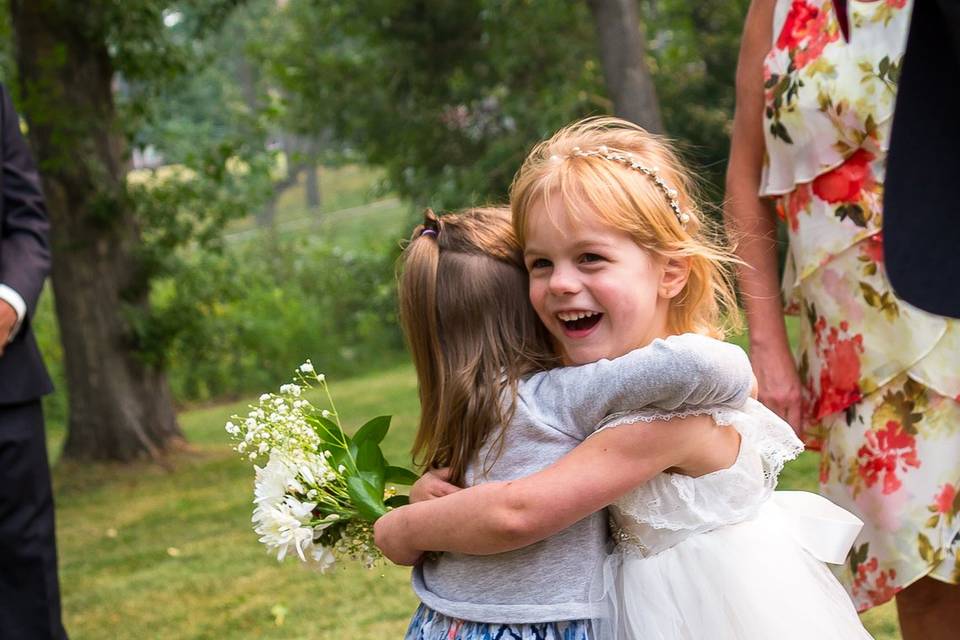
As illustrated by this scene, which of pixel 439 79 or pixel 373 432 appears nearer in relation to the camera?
pixel 373 432

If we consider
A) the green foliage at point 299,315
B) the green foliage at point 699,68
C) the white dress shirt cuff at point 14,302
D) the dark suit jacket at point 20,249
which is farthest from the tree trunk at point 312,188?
the white dress shirt cuff at point 14,302

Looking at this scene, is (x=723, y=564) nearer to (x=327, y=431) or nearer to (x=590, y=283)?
(x=590, y=283)

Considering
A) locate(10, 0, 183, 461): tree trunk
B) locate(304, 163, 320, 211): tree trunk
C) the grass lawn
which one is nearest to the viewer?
the grass lawn

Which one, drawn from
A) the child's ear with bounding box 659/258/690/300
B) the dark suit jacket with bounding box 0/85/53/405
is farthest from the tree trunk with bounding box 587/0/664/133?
the child's ear with bounding box 659/258/690/300

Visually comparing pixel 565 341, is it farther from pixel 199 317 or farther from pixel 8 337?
pixel 199 317

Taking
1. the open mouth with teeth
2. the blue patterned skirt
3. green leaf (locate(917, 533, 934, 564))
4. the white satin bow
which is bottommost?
green leaf (locate(917, 533, 934, 564))

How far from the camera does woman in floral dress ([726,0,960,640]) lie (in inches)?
91.7

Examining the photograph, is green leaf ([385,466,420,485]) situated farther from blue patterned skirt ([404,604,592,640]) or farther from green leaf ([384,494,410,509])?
blue patterned skirt ([404,604,592,640])

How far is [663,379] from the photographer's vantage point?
75.0 inches

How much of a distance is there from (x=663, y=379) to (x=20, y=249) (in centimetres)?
234

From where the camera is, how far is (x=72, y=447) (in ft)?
28.6

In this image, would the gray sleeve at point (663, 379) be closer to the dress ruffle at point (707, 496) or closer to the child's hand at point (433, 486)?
the dress ruffle at point (707, 496)

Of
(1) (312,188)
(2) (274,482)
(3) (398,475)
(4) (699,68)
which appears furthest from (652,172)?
(1) (312,188)

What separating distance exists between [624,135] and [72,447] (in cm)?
724
